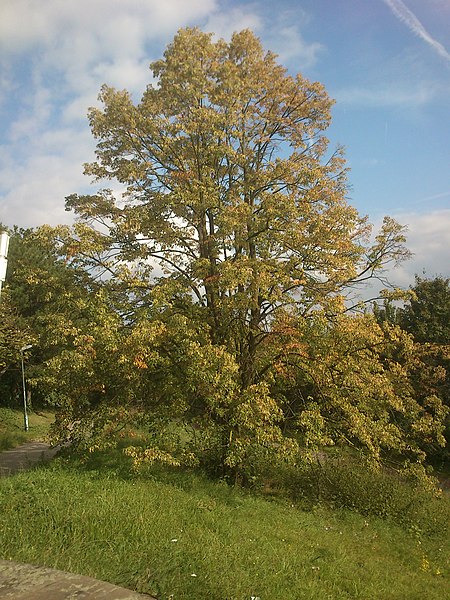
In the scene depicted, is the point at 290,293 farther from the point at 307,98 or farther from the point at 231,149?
the point at 307,98

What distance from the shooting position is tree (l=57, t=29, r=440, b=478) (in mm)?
9992

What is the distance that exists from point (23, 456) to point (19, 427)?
10.3 m

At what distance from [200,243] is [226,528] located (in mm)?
7038

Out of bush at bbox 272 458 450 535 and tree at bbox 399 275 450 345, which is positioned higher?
tree at bbox 399 275 450 345

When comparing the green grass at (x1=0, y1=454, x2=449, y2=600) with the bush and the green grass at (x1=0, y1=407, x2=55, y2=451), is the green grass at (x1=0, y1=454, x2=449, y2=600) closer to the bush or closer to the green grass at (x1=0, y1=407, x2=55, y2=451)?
the bush

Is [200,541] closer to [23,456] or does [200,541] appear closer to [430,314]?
[23,456]

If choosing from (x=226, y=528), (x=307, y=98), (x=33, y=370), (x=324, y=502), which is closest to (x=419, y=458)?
(x=324, y=502)

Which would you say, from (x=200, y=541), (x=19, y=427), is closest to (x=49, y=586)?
(x=200, y=541)

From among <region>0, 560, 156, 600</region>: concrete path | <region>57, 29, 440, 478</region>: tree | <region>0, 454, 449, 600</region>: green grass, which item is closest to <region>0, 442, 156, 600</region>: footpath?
<region>0, 560, 156, 600</region>: concrete path

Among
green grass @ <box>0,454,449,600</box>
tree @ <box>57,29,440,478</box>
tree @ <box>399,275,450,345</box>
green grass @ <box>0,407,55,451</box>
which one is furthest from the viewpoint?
tree @ <box>399,275,450,345</box>

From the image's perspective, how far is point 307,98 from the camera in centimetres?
1283

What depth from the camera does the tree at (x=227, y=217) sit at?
9992mm

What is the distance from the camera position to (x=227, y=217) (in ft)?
33.1

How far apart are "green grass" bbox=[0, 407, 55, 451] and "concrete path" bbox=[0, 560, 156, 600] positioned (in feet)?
40.6
